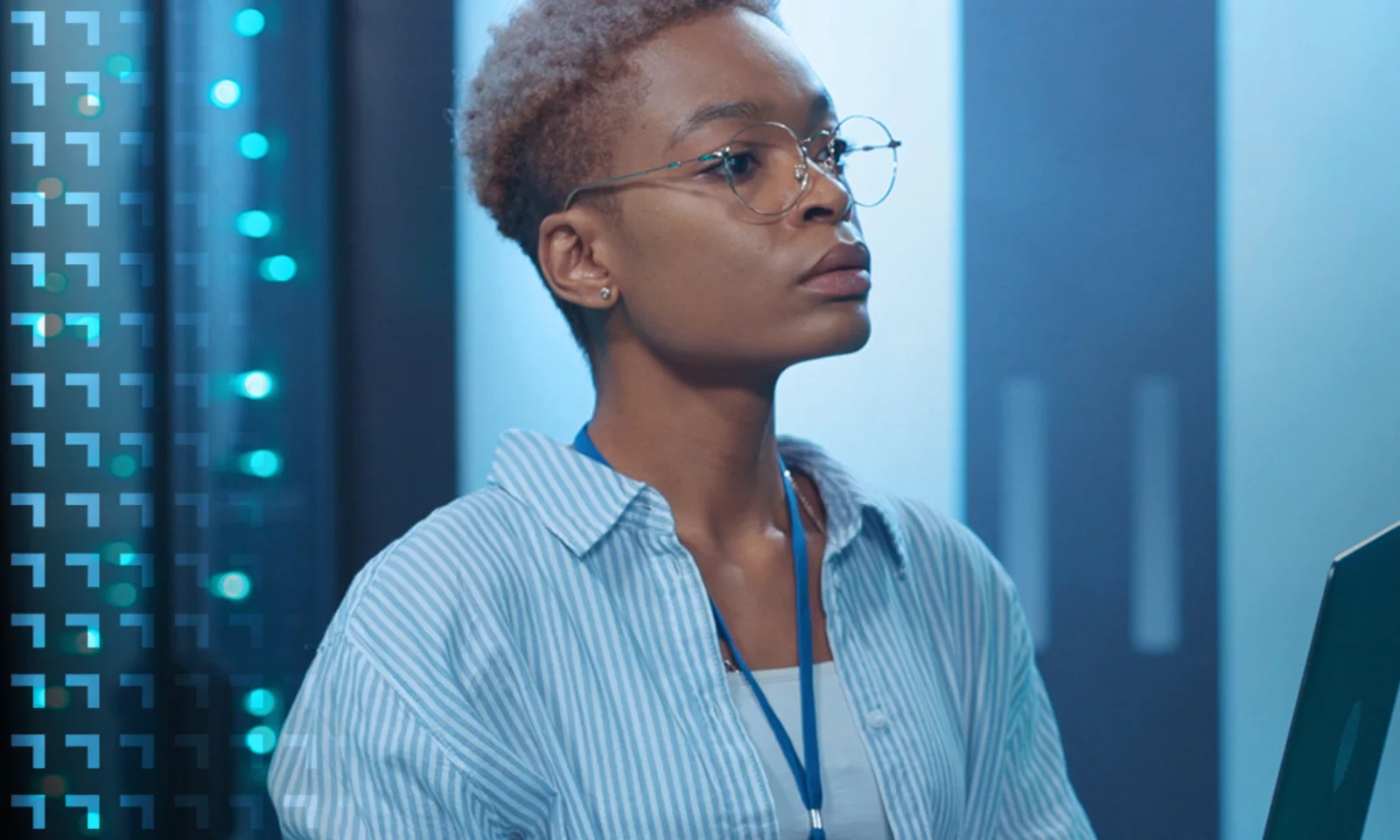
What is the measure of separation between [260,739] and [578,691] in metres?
0.97

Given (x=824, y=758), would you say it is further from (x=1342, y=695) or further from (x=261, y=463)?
(x=261, y=463)

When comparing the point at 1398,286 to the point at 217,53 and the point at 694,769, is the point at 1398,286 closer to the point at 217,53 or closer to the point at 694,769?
the point at 694,769

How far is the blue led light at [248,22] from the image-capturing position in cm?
189

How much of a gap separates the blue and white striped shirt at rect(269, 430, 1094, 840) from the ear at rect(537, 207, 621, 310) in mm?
154

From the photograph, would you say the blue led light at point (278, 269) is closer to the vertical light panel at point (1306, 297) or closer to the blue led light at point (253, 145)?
the blue led light at point (253, 145)

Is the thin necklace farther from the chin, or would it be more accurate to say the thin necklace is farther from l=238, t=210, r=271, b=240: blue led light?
l=238, t=210, r=271, b=240: blue led light

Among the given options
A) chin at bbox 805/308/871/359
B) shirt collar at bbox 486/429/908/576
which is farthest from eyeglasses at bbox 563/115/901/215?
shirt collar at bbox 486/429/908/576

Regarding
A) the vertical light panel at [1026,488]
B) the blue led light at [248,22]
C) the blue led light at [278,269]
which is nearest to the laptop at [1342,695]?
the vertical light panel at [1026,488]

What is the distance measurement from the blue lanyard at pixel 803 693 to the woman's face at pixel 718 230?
0.54 feet

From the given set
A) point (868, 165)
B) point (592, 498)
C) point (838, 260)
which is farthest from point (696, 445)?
point (868, 165)

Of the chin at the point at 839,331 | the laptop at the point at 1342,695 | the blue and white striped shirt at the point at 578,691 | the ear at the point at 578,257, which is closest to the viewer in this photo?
the laptop at the point at 1342,695

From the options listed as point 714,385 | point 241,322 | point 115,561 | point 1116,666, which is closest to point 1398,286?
point 1116,666

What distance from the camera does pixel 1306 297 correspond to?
2.03 meters

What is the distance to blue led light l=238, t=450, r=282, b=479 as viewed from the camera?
187 cm
